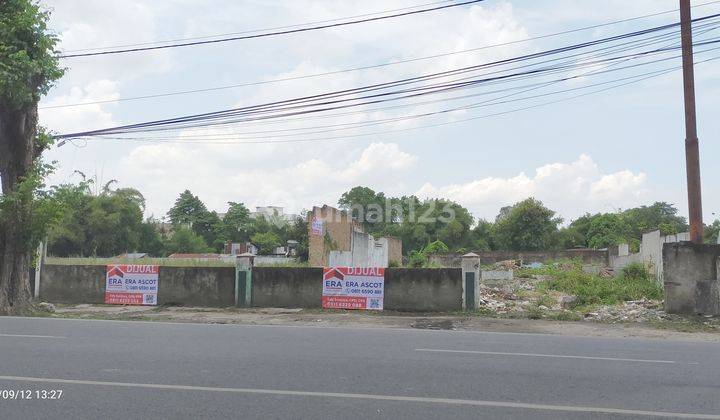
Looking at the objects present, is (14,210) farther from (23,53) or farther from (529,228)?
(529,228)

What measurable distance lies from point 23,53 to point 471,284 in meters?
14.0

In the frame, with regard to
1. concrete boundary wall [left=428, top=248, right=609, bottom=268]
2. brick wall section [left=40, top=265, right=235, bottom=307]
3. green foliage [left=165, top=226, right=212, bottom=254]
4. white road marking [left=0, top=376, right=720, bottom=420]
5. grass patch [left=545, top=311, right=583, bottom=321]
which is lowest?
white road marking [left=0, top=376, right=720, bottom=420]

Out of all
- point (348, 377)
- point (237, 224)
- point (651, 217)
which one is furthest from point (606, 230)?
point (348, 377)

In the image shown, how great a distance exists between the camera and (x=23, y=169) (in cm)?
2064

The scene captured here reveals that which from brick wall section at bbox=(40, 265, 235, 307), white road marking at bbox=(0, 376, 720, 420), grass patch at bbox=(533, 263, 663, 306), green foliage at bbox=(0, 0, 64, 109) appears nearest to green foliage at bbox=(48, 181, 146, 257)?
brick wall section at bbox=(40, 265, 235, 307)

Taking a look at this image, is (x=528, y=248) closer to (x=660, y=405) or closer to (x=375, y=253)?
(x=375, y=253)

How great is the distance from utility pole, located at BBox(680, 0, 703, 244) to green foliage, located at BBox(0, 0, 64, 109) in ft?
57.1

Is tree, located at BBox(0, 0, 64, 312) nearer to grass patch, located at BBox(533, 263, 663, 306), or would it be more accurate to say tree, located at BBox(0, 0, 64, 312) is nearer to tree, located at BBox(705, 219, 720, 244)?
grass patch, located at BBox(533, 263, 663, 306)

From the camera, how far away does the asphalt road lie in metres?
6.89

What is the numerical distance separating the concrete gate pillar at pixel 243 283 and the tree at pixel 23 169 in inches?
239

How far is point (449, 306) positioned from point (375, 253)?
893 inches

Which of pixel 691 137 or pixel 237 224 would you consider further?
pixel 237 224

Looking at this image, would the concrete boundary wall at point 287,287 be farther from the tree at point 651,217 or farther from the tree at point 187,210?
the tree at point 187,210

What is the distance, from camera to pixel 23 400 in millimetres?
7180
